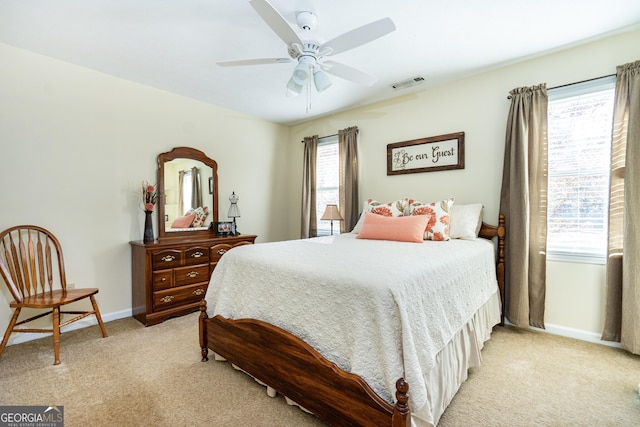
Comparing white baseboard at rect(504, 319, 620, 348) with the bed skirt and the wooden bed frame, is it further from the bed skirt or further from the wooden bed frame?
the wooden bed frame

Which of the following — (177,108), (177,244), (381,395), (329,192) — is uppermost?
(177,108)

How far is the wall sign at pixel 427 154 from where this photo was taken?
321 centimetres

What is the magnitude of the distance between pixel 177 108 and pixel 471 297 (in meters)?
3.69

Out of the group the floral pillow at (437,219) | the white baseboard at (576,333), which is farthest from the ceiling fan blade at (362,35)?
the white baseboard at (576,333)

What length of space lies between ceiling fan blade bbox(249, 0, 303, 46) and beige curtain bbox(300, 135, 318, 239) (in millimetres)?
2547

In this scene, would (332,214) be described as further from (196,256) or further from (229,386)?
(229,386)

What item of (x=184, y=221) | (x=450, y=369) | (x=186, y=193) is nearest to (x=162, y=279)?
(x=184, y=221)

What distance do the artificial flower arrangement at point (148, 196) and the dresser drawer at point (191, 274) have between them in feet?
2.44

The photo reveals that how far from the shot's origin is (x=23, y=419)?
1619 mm

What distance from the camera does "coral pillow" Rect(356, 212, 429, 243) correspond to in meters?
2.66

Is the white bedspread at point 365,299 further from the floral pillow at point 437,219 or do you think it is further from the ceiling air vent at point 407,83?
the ceiling air vent at point 407,83

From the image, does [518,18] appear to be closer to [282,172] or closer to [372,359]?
[372,359]

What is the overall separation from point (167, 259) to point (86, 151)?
1.32m

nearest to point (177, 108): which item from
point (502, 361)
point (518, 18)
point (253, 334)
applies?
point (253, 334)
